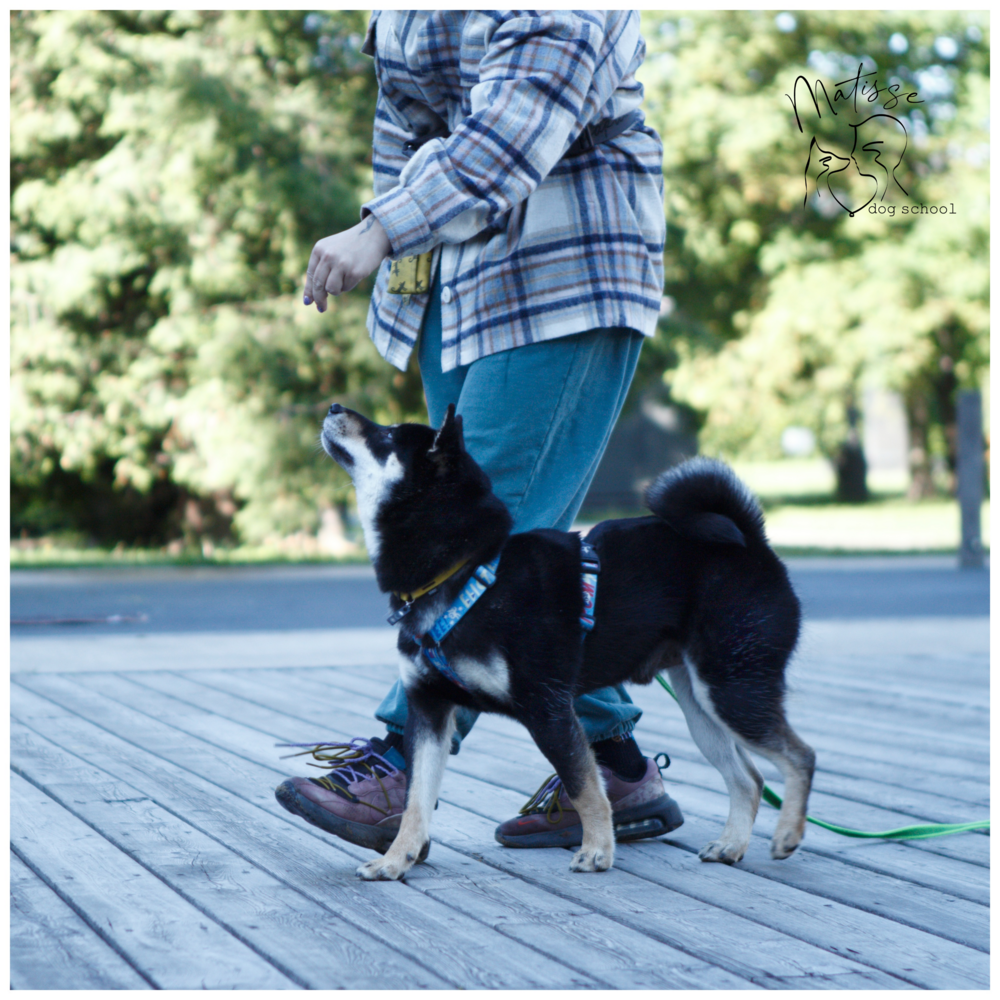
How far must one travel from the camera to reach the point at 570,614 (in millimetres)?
2631

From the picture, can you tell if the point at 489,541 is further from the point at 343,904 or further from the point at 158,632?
the point at 158,632

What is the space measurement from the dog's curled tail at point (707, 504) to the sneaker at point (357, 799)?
0.86 metres

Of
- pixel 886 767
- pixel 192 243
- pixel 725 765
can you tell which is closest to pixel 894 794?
pixel 886 767

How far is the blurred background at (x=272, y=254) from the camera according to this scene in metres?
14.5

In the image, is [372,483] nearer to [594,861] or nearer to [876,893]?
[594,861]

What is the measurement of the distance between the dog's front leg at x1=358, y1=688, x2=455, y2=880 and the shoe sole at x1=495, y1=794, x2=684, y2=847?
294 mm

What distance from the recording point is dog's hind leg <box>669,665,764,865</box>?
275 centimetres

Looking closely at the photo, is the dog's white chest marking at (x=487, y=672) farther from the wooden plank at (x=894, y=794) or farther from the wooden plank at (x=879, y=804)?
the wooden plank at (x=894, y=794)

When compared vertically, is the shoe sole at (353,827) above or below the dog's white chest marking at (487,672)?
below

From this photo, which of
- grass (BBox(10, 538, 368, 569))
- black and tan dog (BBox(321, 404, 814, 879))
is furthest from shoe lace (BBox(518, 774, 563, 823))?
grass (BBox(10, 538, 368, 569))

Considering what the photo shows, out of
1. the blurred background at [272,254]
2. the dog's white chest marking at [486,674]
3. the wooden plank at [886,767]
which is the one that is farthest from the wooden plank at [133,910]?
the blurred background at [272,254]

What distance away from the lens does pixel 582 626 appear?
2645 mm

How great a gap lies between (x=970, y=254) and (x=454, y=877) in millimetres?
20830

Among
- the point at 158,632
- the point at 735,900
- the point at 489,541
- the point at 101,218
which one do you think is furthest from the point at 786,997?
the point at 101,218
